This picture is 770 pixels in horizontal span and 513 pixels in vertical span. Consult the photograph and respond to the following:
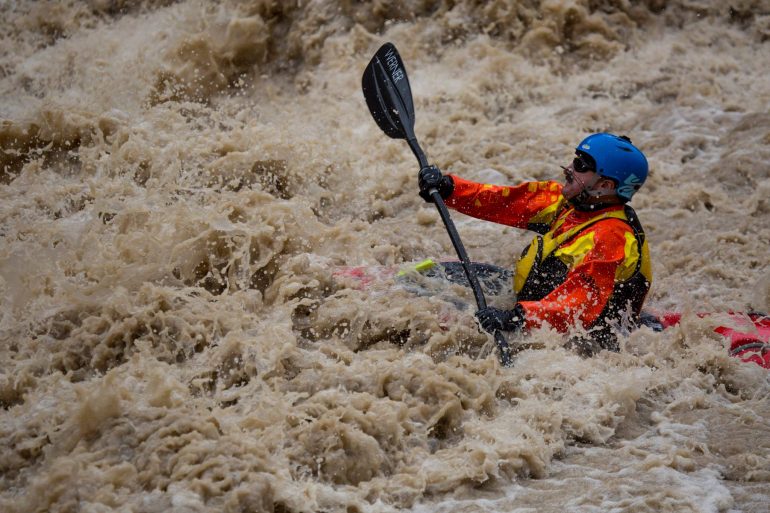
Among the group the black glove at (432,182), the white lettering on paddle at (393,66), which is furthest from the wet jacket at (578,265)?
the white lettering on paddle at (393,66)

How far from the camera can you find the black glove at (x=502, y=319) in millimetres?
4023

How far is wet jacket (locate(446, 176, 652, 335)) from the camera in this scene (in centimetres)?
405

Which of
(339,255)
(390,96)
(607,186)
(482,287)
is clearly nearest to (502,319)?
(482,287)

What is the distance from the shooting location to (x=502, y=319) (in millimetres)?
4047

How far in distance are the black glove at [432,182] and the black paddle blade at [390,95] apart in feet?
1.64

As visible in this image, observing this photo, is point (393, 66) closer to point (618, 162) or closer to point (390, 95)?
point (390, 95)

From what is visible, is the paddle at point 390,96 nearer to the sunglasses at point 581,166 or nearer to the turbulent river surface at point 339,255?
the turbulent river surface at point 339,255

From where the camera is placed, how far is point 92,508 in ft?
9.66

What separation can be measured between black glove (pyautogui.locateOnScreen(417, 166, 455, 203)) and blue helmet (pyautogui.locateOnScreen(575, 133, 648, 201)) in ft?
2.26

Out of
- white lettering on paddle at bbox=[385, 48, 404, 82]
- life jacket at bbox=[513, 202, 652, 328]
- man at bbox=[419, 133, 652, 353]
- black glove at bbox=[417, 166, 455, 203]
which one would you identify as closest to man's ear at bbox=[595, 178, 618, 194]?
man at bbox=[419, 133, 652, 353]

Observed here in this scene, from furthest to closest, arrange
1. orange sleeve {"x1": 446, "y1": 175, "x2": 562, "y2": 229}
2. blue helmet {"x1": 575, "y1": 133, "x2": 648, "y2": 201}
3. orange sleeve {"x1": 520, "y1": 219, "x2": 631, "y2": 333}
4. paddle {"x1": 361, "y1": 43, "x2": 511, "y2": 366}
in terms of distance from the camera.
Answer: paddle {"x1": 361, "y1": 43, "x2": 511, "y2": 366} → orange sleeve {"x1": 446, "y1": 175, "x2": 562, "y2": 229} → blue helmet {"x1": 575, "y1": 133, "x2": 648, "y2": 201} → orange sleeve {"x1": 520, "y1": 219, "x2": 631, "y2": 333}

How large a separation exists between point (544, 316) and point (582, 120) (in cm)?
377

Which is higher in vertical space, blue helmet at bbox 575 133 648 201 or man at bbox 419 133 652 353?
blue helmet at bbox 575 133 648 201

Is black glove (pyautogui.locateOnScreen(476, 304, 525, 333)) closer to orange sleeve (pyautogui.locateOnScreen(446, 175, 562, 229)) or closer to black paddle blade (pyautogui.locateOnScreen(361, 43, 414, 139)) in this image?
orange sleeve (pyautogui.locateOnScreen(446, 175, 562, 229))
